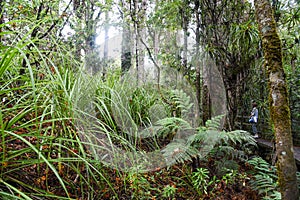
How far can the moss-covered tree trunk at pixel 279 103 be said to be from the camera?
148cm

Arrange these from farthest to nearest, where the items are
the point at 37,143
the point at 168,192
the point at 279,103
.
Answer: the point at 168,192 → the point at 279,103 → the point at 37,143

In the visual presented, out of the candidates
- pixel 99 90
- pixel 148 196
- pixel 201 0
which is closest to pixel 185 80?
pixel 201 0

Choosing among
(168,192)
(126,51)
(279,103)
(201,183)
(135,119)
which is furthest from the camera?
(126,51)

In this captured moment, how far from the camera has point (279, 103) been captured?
1.58 m

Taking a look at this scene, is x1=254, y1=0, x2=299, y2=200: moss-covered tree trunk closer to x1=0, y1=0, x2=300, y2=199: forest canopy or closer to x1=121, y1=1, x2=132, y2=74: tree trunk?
x1=0, y1=0, x2=300, y2=199: forest canopy

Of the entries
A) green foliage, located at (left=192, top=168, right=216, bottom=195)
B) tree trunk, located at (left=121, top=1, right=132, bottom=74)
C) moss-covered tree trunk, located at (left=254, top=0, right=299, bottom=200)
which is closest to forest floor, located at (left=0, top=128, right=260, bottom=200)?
green foliage, located at (left=192, top=168, right=216, bottom=195)

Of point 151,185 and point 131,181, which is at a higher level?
point 131,181

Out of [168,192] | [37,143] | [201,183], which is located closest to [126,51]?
[201,183]

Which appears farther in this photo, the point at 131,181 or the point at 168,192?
the point at 168,192

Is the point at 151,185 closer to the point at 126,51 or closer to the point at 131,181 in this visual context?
the point at 131,181

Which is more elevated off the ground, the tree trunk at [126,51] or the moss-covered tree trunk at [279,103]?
the tree trunk at [126,51]

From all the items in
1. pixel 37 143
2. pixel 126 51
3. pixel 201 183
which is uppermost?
pixel 126 51

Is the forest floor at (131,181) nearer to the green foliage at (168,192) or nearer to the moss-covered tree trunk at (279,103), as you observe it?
the green foliage at (168,192)

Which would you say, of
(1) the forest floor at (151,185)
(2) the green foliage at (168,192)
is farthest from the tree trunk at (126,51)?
(2) the green foliage at (168,192)
